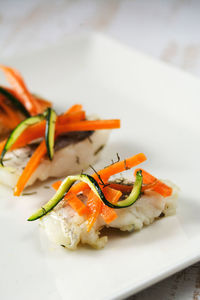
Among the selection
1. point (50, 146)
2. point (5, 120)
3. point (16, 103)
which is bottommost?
point (5, 120)

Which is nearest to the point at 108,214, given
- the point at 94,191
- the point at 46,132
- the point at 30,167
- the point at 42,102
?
the point at 94,191

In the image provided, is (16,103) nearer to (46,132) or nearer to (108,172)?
(46,132)

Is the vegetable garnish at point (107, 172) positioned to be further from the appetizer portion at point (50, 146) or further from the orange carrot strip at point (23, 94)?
the orange carrot strip at point (23, 94)

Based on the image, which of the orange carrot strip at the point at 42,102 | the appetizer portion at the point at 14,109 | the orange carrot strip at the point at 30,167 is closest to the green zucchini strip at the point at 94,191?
the orange carrot strip at the point at 30,167

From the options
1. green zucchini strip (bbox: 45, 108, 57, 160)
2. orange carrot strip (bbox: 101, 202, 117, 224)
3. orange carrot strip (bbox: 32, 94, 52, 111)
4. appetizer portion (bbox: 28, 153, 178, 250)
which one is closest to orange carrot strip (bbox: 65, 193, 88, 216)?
appetizer portion (bbox: 28, 153, 178, 250)

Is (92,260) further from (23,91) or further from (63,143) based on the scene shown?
(23,91)

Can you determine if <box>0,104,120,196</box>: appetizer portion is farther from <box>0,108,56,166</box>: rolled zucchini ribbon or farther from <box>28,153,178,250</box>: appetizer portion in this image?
<box>28,153,178,250</box>: appetizer portion
